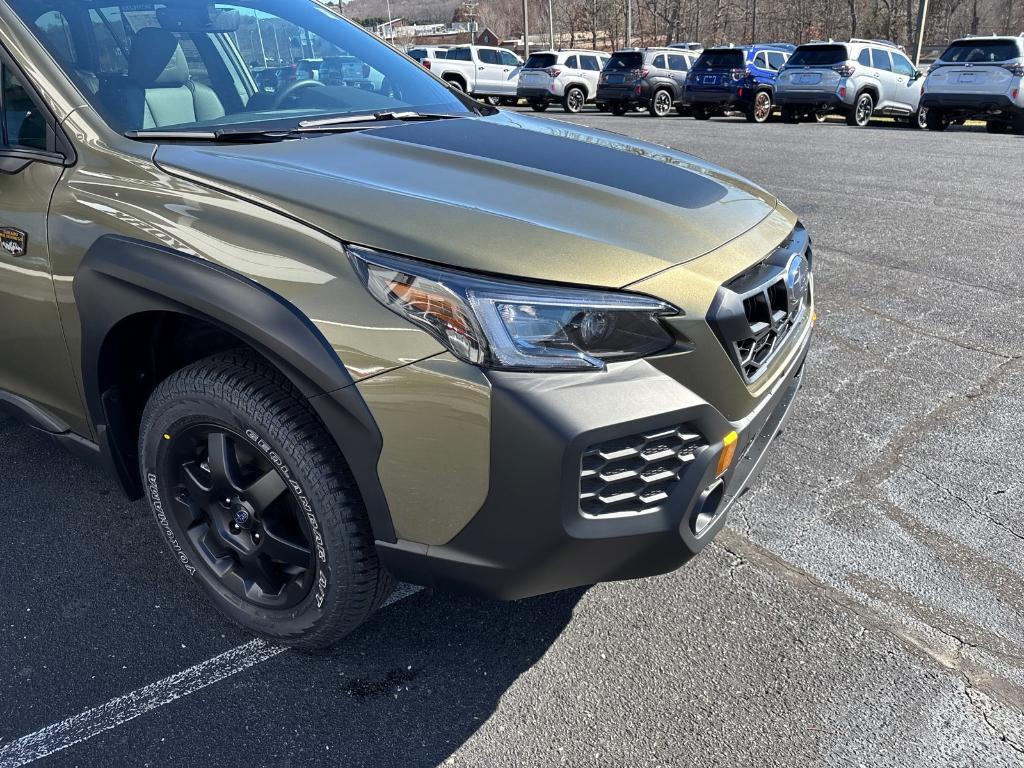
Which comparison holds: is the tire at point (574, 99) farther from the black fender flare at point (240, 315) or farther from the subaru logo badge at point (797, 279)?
the black fender flare at point (240, 315)

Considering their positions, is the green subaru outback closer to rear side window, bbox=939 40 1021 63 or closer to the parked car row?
the parked car row

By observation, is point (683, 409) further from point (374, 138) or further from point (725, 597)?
point (374, 138)

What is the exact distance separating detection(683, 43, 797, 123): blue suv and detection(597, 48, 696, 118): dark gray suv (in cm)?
116

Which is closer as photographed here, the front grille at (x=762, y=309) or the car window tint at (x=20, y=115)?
the front grille at (x=762, y=309)

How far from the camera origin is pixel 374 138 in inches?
96.4

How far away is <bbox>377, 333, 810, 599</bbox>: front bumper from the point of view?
1680 millimetres

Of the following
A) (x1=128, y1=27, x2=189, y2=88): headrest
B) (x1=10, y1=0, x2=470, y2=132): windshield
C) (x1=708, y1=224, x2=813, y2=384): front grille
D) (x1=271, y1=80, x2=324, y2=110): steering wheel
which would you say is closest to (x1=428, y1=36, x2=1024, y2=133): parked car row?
(x1=10, y1=0, x2=470, y2=132): windshield

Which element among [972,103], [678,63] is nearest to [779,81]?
[972,103]

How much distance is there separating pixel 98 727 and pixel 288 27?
2488mm

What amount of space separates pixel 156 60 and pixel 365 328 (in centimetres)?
149

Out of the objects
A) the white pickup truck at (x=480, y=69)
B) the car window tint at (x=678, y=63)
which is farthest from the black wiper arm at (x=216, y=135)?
the white pickup truck at (x=480, y=69)

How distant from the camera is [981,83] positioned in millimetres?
14758

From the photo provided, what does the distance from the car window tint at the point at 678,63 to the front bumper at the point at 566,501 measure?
21.4 m

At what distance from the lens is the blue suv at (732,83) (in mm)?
18545
